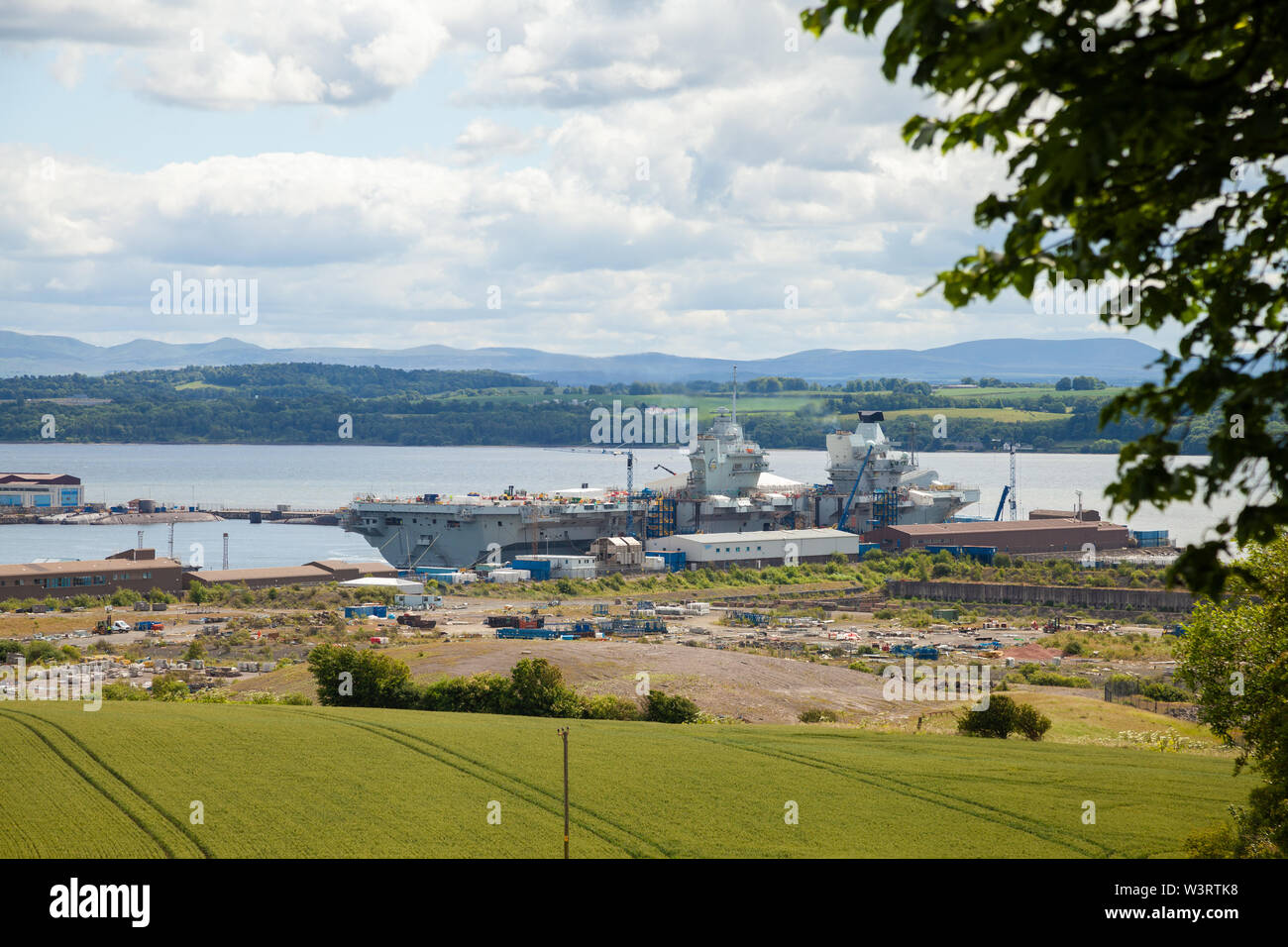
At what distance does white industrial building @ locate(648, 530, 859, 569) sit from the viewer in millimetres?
70000

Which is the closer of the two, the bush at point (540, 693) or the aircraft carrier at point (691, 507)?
the bush at point (540, 693)

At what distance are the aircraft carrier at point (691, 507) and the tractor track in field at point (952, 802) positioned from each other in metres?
44.8

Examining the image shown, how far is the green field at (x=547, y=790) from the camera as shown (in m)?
18.8

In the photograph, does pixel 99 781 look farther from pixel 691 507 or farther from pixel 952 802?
pixel 691 507

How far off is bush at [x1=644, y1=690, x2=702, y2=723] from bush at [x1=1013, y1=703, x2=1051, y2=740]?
760 centimetres

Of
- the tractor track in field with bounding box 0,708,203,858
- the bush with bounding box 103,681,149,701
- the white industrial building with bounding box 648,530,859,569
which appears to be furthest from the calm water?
the tractor track in field with bounding box 0,708,203,858

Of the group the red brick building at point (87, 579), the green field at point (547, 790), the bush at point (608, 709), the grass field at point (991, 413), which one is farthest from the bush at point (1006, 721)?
the grass field at point (991, 413)

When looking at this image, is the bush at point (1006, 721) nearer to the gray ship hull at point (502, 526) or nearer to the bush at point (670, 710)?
the bush at point (670, 710)

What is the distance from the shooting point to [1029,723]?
29.6 metres

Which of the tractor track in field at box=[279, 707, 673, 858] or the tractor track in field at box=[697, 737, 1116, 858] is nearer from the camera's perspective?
the tractor track in field at box=[697, 737, 1116, 858]

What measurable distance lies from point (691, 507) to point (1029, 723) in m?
47.8

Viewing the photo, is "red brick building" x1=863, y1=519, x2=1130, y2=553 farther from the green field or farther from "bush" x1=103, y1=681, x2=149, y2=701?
"bush" x1=103, y1=681, x2=149, y2=701

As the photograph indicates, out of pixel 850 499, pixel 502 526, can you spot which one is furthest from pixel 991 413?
pixel 502 526
